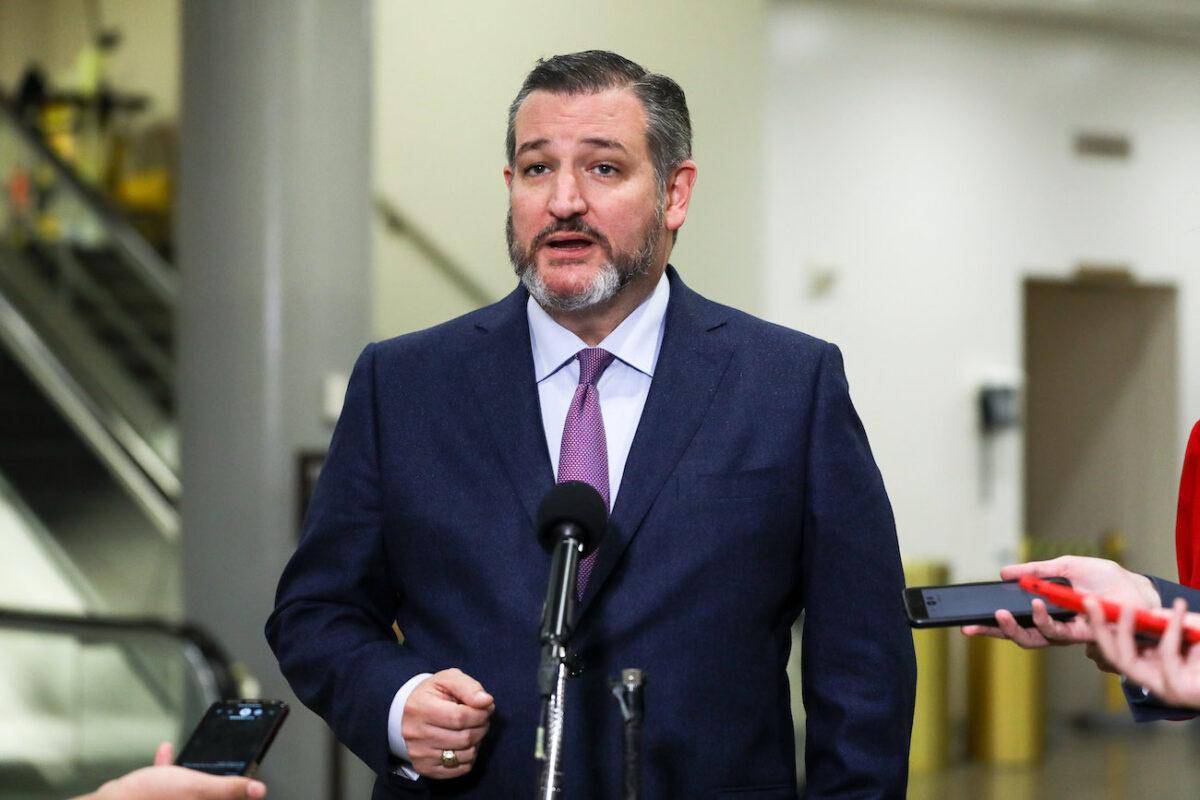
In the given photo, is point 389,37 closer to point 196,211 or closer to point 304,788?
point 196,211

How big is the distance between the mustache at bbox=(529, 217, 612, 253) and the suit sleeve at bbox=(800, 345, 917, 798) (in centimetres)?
38

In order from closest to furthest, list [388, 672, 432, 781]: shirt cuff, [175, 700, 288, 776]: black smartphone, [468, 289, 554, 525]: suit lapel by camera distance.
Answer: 1. [175, 700, 288, 776]: black smartphone
2. [388, 672, 432, 781]: shirt cuff
3. [468, 289, 554, 525]: suit lapel

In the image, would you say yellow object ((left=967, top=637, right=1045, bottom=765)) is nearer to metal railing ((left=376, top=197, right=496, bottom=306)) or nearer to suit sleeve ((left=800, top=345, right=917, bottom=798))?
metal railing ((left=376, top=197, right=496, bottom=306))

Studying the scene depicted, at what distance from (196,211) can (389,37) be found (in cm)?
177

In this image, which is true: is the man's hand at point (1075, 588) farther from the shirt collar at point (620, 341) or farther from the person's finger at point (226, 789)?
the person's finger at point (226, 789)

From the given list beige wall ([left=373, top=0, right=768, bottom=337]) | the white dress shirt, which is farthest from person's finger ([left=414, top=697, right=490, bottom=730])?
beige wall ([left=373, top=0, right=768, bottom=337])

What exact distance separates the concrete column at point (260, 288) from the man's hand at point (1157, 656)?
4278mm

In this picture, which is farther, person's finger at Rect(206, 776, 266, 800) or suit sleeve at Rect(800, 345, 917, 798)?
suit sleeve at Rect(800, 345, 917, 798)

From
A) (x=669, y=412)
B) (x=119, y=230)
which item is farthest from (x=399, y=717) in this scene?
(x=119, y=230)

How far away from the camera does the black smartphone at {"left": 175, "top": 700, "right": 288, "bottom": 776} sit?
1.74 metres

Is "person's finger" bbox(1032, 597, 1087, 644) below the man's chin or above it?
below

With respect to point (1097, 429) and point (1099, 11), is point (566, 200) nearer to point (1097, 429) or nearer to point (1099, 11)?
point (1099, 11)

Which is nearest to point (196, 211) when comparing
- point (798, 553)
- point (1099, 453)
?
point (798, 553)

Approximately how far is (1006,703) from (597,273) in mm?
6912
